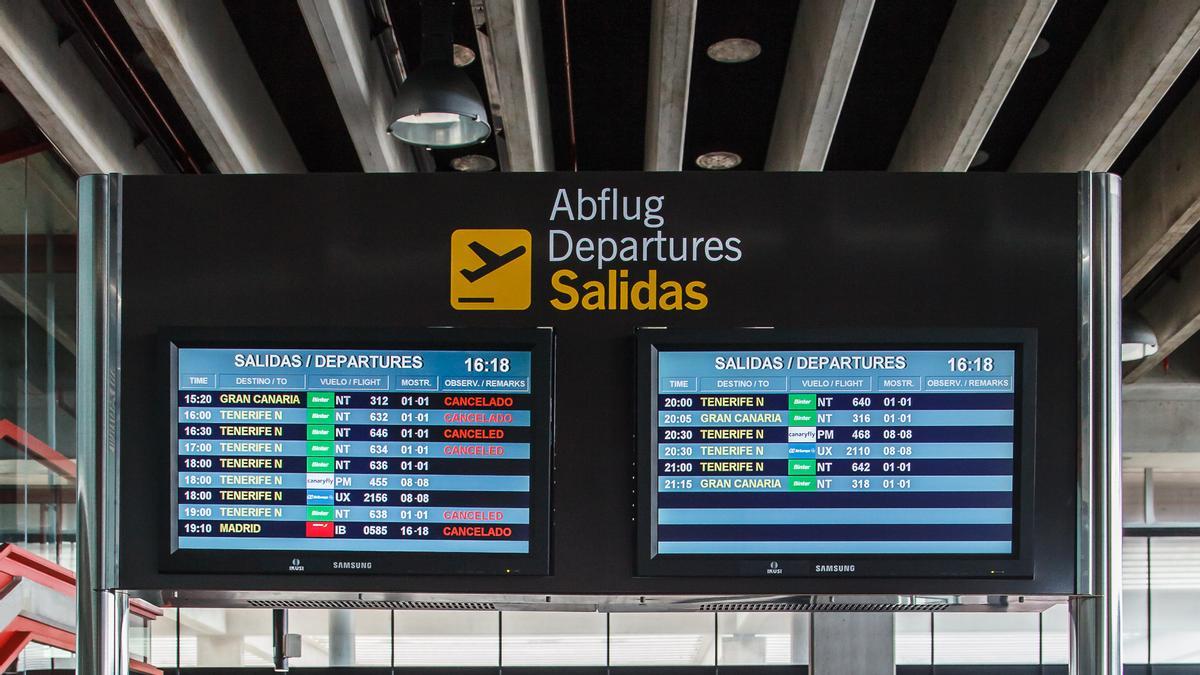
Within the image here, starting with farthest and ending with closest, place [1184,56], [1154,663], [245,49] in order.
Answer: [1154,663] → [245,49] → [1184,56]

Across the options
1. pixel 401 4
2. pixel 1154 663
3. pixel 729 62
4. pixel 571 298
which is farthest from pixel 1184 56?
pixel 1154 663

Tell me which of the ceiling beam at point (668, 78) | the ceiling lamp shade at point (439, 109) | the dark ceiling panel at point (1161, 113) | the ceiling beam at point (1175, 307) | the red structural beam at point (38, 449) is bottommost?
the red structural beam at point (38, 449)

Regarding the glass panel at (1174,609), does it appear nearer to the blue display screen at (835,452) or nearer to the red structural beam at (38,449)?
the red structural beam at (38,449)

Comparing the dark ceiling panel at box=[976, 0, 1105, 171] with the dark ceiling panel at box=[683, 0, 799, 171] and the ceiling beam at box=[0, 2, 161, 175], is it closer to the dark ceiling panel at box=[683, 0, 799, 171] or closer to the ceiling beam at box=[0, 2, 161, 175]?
the dark ceiling panel at box=[683, 0, 799, 171]

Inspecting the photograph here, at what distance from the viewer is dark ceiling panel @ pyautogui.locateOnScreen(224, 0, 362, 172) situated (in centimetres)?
1028

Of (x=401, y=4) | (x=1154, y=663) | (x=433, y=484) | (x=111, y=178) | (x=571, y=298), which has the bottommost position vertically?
(x=1154, y=663)

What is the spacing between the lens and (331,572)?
348 centimetres

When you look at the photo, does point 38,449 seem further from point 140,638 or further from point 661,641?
point 661,641

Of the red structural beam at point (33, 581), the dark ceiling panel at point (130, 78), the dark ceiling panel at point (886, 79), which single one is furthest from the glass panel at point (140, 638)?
the dark ceiling panel at point (886, 79)

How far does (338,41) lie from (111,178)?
576cm

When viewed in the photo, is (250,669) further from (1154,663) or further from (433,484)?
(433,484)

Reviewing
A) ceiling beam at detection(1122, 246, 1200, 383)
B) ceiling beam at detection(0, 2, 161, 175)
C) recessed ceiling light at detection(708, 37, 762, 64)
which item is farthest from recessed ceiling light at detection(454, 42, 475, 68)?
ceiling beam at detection(1122, 246, 1200, 383)

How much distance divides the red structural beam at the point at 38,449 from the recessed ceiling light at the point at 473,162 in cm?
446

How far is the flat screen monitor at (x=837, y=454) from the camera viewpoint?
3.46 meters
